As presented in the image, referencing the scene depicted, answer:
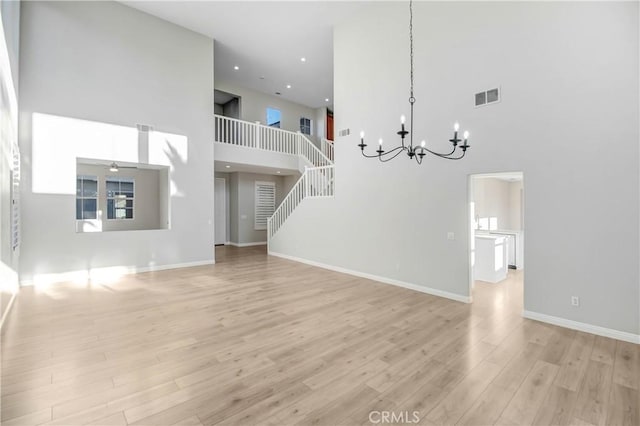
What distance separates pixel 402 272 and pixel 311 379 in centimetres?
349

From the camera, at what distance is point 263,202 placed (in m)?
11.6

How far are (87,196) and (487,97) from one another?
31.9 ft

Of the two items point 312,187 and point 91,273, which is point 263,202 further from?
point 91,273

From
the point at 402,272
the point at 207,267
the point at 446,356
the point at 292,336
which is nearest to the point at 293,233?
the point at 207,267

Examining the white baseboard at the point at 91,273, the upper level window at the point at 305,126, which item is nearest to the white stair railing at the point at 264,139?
the upper level window at the point at 305,126

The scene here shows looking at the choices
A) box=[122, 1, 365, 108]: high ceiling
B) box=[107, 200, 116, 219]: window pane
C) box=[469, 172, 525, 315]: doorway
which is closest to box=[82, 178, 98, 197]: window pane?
box=[107, 200, 116, 219]: window pane

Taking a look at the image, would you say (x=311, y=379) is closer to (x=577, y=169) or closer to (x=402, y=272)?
(x=402, y=272)

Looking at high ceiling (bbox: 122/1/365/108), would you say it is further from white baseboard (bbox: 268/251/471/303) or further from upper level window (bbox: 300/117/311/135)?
white baseboard (bbox: 268/251/471/303)

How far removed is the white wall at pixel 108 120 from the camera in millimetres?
5383

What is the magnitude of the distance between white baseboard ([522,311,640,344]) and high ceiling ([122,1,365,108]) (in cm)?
642

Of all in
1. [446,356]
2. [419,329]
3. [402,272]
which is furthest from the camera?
[402,272]

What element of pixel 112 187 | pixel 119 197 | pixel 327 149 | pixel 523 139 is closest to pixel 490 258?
pixel 523 139

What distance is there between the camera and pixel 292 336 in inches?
132

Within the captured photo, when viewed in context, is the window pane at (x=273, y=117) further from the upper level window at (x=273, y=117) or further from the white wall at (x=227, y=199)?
the white wall at (x=227, y=199)
